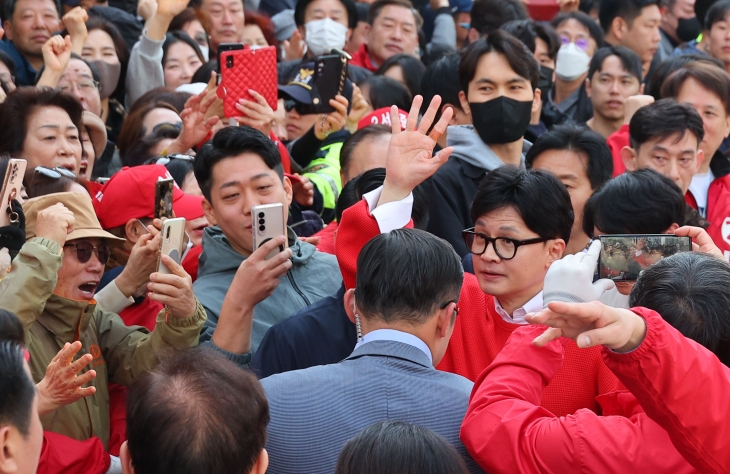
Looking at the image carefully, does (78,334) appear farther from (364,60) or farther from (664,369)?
(364,60)

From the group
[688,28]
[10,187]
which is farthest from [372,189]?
[688,28]

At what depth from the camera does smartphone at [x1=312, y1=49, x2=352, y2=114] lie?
5742 millimetres

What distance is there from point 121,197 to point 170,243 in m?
0.84

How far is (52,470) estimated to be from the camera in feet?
9.50

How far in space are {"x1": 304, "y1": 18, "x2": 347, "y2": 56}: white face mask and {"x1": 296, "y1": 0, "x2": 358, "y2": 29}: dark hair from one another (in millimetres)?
328

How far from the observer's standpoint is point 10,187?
3371 millimetres

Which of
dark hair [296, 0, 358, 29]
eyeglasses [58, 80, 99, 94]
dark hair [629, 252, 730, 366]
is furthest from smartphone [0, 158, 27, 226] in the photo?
dark hair [296, 0, 358, 29]

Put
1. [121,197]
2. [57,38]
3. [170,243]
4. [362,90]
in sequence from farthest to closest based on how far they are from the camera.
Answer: [362,90], [57,38], [121,197], [170,243]

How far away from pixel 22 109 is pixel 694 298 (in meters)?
3.46

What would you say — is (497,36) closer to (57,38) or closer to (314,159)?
(314,159)

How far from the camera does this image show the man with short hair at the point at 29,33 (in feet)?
22.0

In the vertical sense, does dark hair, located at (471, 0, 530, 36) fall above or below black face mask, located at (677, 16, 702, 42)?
above

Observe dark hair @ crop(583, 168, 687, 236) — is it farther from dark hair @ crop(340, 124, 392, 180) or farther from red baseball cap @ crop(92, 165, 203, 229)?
red baseball cap @ crop(92, 165, 203, 229)

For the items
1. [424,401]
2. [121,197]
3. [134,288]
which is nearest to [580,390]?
[424,401]
